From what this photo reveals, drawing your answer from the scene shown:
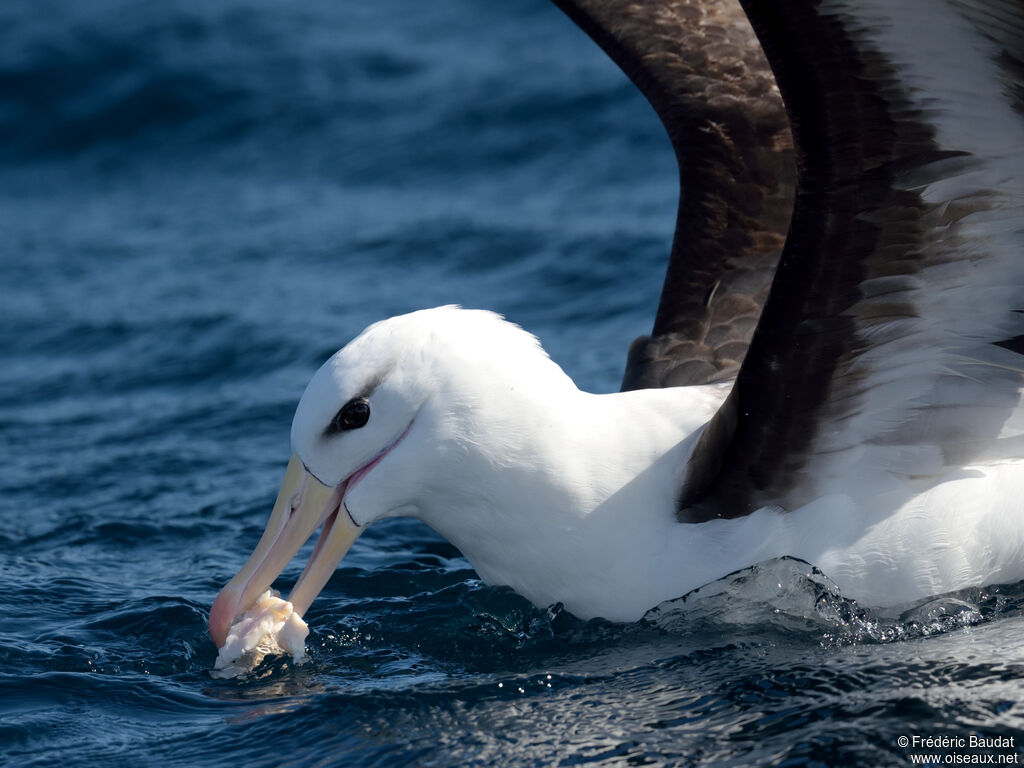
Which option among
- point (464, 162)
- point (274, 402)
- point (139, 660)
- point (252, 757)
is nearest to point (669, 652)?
point (252, 757)

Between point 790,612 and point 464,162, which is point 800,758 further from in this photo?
point 464,162

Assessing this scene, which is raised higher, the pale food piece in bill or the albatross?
the albatross

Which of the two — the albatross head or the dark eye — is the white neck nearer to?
the albatross head

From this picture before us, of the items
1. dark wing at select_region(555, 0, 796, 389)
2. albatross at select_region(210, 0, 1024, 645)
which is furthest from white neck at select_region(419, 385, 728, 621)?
dark wing at select_region(555, 0, 796, 389)

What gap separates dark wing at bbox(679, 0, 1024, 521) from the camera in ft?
14.6

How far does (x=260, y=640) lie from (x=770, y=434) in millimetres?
1930

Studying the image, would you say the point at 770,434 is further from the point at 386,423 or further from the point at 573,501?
the point at 386,423

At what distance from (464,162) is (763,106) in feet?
18.9

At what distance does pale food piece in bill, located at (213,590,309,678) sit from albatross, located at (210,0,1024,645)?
83 mm

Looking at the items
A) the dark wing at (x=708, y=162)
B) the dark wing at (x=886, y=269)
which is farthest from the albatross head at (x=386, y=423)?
the dark wing at (x=708, y=162)

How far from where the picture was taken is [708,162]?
23.8 ft

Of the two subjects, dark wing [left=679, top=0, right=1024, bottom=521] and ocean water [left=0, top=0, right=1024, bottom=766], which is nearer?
dark wing [left=679, top=0, right=1024, bottom=521]

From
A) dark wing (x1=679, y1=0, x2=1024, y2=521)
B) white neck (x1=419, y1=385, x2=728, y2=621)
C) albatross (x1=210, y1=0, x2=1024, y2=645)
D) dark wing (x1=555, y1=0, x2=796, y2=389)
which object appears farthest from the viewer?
dark wing (x1=555, y1=0, x2=796, y2=389)

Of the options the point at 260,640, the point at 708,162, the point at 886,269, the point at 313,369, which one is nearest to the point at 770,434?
the point at 886,269
